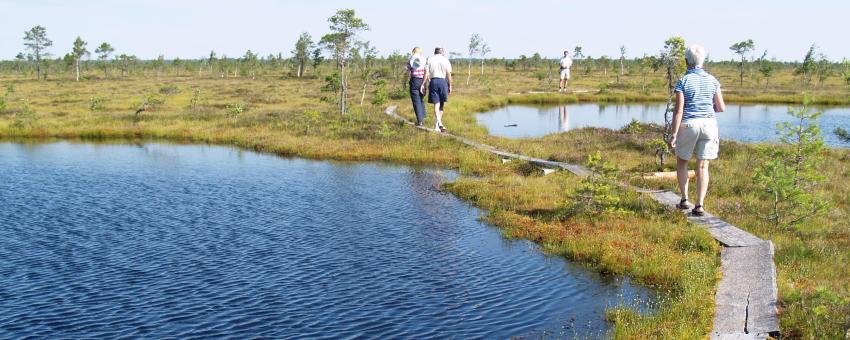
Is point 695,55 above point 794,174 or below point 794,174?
above

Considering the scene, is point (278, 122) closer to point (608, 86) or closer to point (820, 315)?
point (820, 315)

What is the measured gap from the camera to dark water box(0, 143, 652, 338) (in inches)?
374

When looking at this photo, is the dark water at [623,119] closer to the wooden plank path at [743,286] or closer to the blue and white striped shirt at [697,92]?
the blue and white striped shirt at [697,92]

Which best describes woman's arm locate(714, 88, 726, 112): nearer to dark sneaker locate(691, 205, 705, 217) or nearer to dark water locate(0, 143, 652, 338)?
dark sneaker locate(691, 205, 705, 217)

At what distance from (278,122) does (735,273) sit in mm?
28040

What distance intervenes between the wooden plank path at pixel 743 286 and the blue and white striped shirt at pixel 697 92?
2229 mm

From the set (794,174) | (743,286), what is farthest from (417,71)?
(743,286)

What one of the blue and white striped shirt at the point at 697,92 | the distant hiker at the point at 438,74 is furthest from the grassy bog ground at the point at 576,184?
the blue and white striped shirt at the point at 697,92

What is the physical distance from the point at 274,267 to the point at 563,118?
1264 inches

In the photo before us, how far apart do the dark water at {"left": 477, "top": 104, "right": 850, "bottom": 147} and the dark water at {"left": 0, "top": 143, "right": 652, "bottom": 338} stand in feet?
56.2

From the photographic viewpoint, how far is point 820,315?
7.64 m

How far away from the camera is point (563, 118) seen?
41.4 m

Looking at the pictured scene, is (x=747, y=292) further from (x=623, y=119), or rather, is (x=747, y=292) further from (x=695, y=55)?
(x=623, y=119)

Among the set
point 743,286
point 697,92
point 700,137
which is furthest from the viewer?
point 700,137
